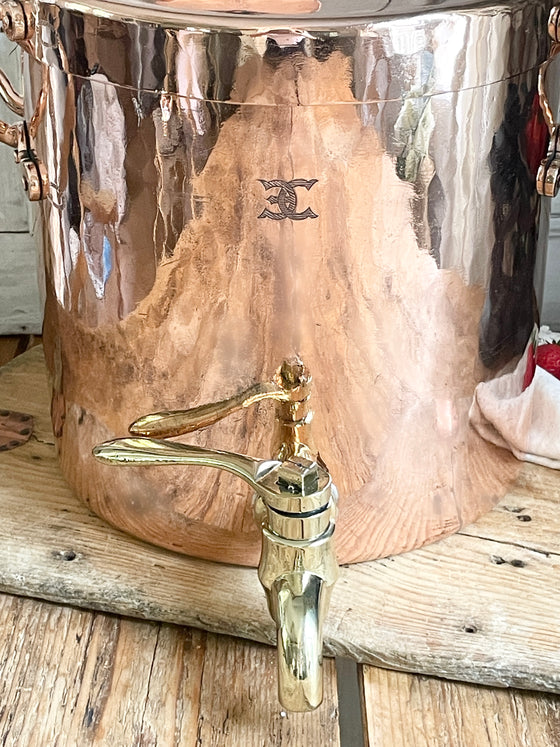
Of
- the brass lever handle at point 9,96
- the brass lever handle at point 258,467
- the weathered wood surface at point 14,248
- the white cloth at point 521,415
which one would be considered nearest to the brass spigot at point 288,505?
the brass lever handle at point 258,467

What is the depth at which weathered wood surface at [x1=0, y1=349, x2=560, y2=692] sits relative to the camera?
2.05 feet

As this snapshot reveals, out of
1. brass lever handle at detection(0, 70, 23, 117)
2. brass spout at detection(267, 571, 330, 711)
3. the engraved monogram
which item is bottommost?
brass spout at detection(267, 571, 330, 711)

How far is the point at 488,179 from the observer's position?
0.60 m

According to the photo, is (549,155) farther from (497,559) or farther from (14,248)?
(14,248)

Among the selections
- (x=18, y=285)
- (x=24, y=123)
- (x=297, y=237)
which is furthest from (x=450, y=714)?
(x=18, y=285)

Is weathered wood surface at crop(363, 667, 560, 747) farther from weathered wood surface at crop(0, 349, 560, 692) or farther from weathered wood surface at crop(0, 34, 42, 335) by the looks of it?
weathered wood surface at crop(0, 34, 42, 335)

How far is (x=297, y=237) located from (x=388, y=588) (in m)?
0.26

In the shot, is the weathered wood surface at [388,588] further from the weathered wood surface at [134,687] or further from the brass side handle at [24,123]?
the brass side handle at [24,123]

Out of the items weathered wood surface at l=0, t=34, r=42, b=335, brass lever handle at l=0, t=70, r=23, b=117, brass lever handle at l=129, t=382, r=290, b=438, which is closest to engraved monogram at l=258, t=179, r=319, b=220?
brass lever handle at l=129, t=382, r=290, b=438

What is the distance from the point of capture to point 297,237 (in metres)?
0.56

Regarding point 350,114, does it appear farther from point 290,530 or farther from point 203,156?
point 290,530

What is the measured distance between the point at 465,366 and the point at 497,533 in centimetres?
15

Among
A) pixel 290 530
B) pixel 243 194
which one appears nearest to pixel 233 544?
pixel 290 530

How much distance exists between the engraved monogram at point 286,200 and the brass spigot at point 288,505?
0.09 meters
